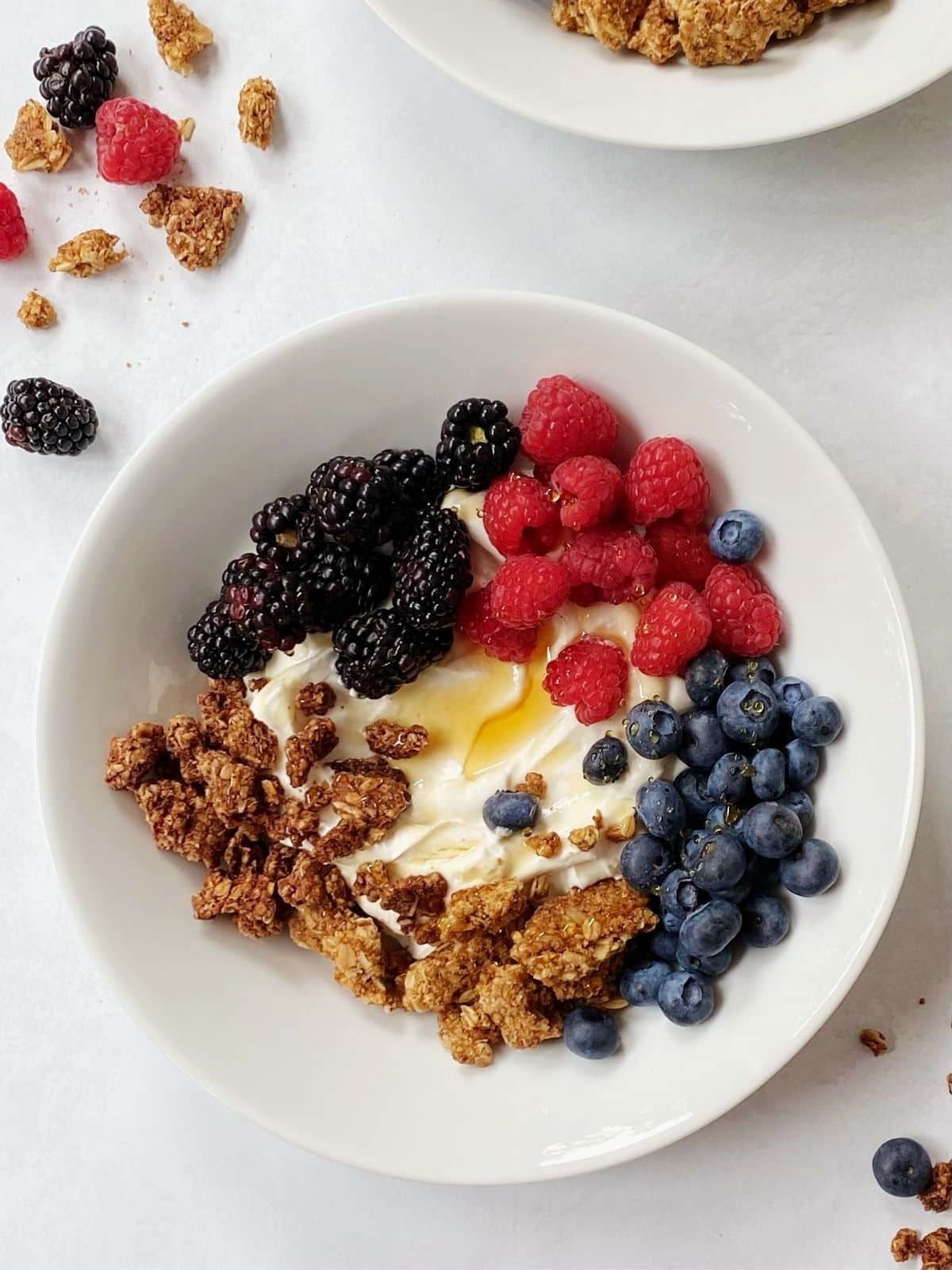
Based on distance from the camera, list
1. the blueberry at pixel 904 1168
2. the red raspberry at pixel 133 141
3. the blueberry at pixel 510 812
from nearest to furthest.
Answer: the blueberry at pixel 510 812 < the blueberry at pixel 904 1168 < the red raspberry at pixel 133 141

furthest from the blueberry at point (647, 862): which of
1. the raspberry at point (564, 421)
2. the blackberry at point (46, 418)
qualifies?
the blackberry at point (46, 418)

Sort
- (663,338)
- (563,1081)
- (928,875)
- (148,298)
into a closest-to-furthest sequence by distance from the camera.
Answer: (663,338) < (563,1081) < (928,875) < (148,298)

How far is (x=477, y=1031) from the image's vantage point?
1.59 m

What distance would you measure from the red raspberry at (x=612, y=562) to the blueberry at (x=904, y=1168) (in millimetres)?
858

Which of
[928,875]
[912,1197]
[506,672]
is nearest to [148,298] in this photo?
[506,672]

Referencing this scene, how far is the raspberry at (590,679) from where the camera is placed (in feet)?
5.03

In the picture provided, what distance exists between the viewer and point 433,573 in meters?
1.51

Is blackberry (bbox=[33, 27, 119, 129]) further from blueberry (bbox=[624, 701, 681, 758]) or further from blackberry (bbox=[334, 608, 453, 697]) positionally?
blueberry (bbox=[624, 701, 681, 758])

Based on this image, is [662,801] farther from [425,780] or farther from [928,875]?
[928,875]

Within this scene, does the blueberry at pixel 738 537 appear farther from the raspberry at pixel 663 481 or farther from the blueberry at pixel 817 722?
the blueberry at pixel 817 722

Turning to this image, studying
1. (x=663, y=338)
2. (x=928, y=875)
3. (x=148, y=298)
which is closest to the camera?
(x=663, y=338)

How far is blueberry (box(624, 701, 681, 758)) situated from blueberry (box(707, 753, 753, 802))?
0.06 m

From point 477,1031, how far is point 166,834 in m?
0.48

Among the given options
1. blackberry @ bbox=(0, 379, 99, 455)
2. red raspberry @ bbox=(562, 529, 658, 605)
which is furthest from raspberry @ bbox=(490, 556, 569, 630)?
blackberry @ bbox=(0, 379, 99, 455)
